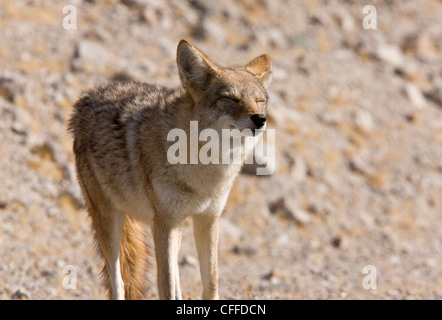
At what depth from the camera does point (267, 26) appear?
56.2 ft

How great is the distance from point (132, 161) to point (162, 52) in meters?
8.56

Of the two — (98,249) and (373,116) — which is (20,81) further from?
(373,116)

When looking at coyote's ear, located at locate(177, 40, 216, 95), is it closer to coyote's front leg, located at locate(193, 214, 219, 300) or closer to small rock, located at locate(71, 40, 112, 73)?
coyote's front leg, located at locate(193, 214, 219, 300)

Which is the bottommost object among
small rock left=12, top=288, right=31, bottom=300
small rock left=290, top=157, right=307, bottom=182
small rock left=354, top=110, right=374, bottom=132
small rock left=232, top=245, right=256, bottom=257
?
small rock left=12, top=288, right=31, bottom=300

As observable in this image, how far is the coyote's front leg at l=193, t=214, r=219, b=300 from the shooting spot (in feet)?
22.2

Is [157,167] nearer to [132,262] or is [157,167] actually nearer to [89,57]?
[132,262]

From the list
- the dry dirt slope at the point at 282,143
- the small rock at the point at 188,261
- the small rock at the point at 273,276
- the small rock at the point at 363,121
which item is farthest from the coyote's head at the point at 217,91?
the small rock at the point at 363,121

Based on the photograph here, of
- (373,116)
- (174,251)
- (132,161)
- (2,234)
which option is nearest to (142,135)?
(132,161)

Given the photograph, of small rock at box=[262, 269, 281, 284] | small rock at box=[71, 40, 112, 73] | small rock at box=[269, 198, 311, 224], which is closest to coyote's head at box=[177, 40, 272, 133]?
small rock at box=[262, 269, 281, 284]

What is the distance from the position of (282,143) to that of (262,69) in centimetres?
677

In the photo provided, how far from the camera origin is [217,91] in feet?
20.9

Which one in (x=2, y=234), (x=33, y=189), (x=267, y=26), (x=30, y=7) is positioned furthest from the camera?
(x=267, y=26)

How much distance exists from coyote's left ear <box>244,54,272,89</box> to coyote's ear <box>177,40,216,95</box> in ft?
1.94

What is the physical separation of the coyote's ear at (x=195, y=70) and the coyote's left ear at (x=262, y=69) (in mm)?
592
